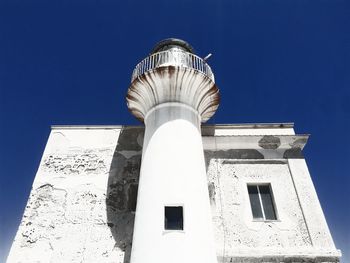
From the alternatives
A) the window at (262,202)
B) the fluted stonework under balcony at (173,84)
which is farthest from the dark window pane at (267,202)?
the fluted stonework under balcony at (173,84)

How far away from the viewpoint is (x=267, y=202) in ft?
31.8

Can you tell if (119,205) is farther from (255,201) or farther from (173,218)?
(255,201)

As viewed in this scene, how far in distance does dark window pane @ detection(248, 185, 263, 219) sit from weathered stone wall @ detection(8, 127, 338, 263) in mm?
195

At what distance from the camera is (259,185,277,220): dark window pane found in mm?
9391

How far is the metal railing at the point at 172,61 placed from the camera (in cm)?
1032

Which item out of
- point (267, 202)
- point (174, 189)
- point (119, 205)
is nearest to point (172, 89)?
point (174, 189)

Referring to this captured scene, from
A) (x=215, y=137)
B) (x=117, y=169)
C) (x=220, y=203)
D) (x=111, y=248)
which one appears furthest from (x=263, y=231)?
(x=117, y=169)

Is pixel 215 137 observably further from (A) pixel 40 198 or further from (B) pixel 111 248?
(A) pixel 40 198

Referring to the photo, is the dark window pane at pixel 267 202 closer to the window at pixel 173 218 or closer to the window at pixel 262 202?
the window at pixel 262 202

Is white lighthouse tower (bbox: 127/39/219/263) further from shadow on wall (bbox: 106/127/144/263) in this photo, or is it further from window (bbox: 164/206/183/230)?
shadow on wall (bbox: 106/127/144/263)

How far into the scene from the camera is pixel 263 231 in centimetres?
894

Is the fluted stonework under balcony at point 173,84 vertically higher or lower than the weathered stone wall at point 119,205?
higher

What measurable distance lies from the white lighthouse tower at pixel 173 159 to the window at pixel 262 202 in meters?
2.13

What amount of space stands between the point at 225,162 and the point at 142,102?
354cm
